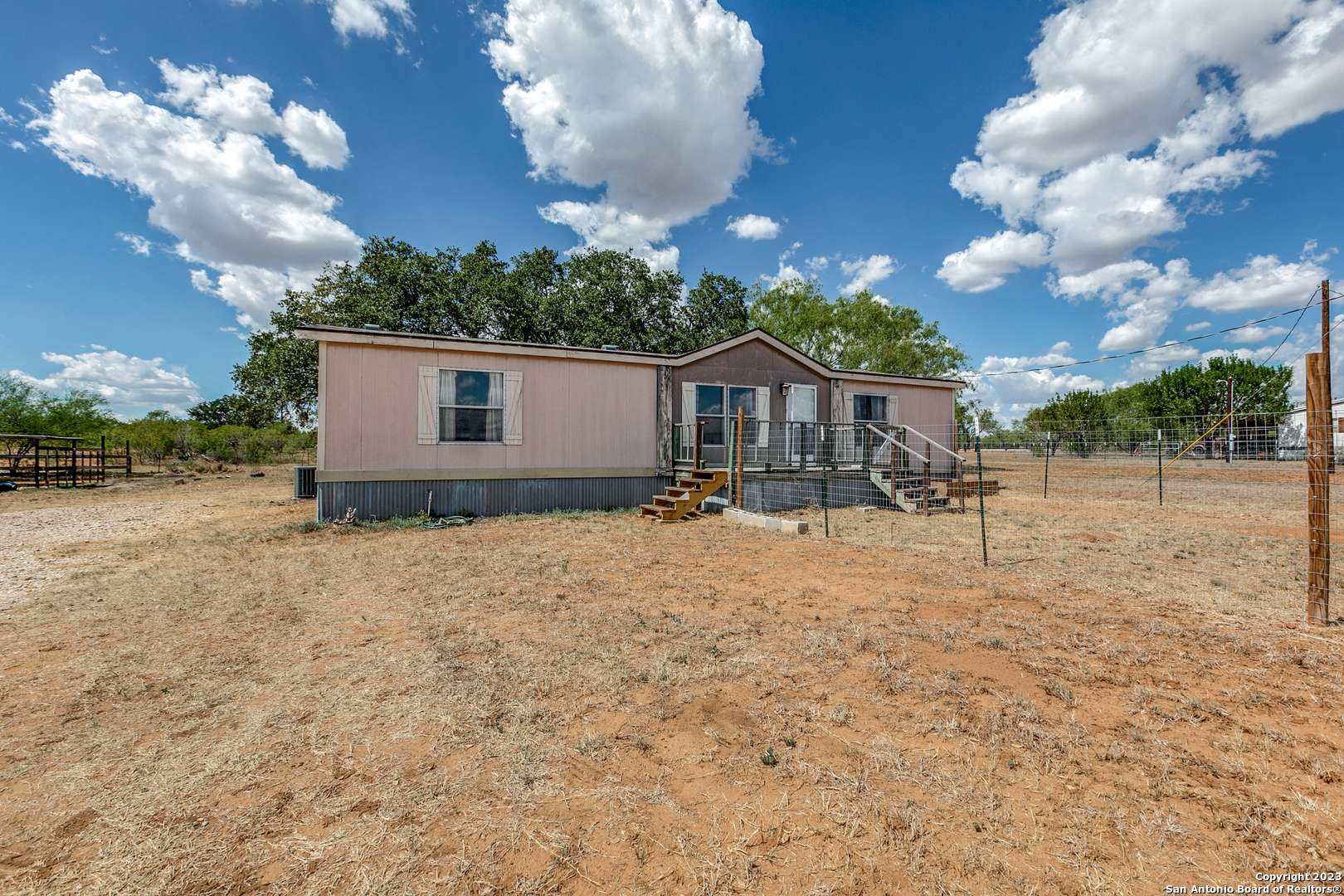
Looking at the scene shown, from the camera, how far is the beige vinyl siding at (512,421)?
9.48 m

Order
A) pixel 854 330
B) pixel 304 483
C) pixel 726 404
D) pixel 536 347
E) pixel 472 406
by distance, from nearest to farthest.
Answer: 1. pixel 472 406
2. pixel 536 347
3. pixel 726 404
4. pixel 304 483
5. pixel 854 330

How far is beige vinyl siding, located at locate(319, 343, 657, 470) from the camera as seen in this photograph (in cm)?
948

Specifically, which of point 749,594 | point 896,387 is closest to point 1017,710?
point 749,594

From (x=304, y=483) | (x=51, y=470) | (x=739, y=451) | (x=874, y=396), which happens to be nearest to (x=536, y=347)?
(x=739, y=451)

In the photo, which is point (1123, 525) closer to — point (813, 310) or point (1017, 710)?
point (1017, 710)

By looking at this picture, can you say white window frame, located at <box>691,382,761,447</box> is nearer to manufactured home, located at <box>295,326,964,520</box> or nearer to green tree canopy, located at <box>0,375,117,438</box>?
manufactured home, located at <box>295,326,964,520</box>

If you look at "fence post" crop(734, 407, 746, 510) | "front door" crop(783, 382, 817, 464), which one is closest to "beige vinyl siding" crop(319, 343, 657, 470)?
"fence post" crop(734, 407, 746, 510)

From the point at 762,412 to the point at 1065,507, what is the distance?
290 inches

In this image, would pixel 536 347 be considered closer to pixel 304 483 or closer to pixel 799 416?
pixel 799 416

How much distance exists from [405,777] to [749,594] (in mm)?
3527

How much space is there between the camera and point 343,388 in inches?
372

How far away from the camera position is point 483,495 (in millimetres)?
10570

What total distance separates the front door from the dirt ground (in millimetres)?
6614

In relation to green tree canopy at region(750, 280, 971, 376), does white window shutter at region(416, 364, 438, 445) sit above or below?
below
